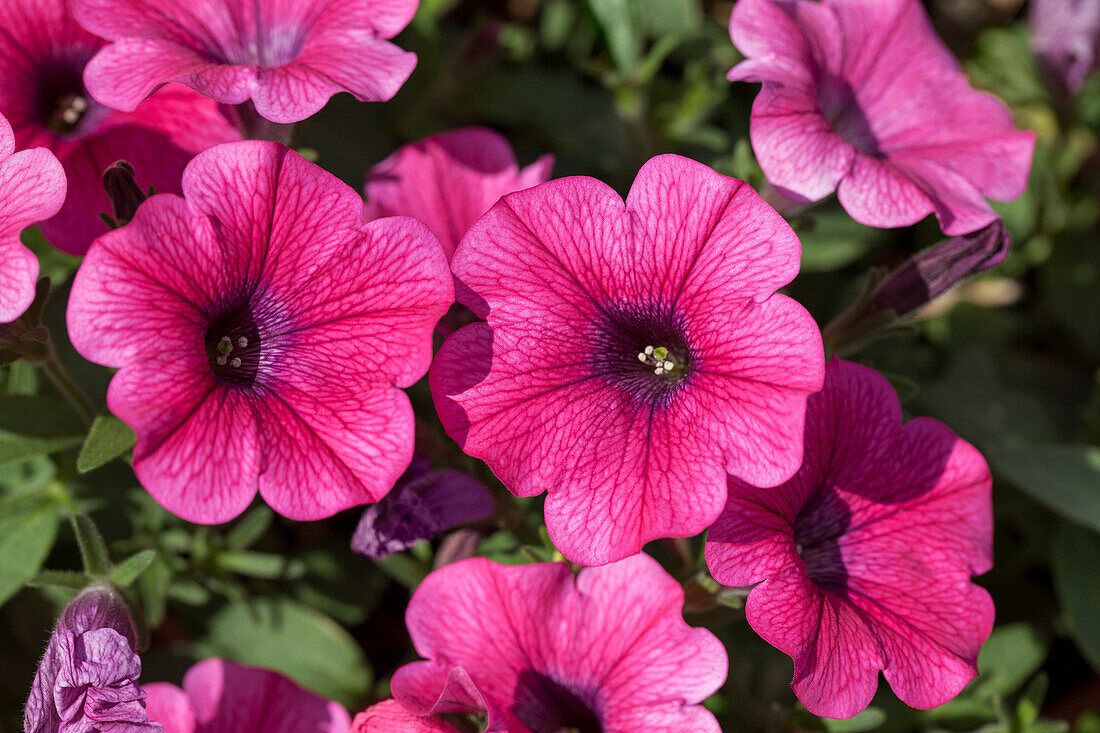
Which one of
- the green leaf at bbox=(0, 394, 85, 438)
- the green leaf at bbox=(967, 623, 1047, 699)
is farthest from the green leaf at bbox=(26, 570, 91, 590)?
the green leaf at bbox=(967, 623, 1047, 699)

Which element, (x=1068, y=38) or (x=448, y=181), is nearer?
(x=448, y=181)

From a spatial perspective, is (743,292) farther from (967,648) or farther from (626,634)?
(967,648)

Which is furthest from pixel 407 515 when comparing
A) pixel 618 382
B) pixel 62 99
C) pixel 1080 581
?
pixel 1080 581

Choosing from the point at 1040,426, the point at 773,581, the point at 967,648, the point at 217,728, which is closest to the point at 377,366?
the point at 773,581

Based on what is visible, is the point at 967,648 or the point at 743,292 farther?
the point at 967,648

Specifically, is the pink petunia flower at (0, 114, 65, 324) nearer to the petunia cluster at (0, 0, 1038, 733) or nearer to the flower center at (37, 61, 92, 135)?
the petunia cluster at (0, 0, 1038, 733)

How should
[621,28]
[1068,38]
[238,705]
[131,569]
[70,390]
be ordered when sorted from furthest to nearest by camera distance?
[1068,38] < [621,28] < [70,390] < [238,705] < [131,569]

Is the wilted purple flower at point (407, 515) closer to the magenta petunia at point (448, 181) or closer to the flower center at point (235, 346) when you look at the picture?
the flower center at point (235, 346)

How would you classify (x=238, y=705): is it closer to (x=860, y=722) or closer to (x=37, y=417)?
(x=37, y=417)
